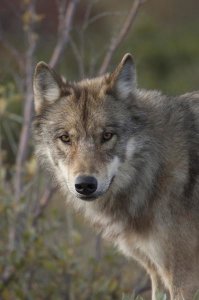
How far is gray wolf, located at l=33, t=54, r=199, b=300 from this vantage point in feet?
18.5

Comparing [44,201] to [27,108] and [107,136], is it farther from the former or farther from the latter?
[107,136]

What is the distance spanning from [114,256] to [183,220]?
103 inches

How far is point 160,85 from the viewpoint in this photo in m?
20.3

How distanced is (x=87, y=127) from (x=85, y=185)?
43cm

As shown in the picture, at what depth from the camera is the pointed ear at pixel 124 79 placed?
19.0ft

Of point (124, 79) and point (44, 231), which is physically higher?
point (124, 79)

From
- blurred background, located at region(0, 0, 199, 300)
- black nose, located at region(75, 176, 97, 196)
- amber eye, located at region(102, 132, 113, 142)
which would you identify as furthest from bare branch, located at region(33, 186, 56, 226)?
black nose, located at region(75, 176, 97, 196)

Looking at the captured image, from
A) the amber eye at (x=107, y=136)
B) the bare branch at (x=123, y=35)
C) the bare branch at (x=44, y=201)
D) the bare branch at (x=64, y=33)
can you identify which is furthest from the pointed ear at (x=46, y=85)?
the bare branch at (x=44, y=201)

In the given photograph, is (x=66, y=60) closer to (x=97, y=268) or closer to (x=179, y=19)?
(x=179, y=19)

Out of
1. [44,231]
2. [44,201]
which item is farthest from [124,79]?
[44,231]

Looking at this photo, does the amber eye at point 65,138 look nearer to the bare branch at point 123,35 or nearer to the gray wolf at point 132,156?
the gray wolf at point 132,156

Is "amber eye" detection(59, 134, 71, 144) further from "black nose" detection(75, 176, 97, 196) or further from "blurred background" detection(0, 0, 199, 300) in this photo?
"blurred background" detection(0, 0, 199, 300)

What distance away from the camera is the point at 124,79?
5840mm

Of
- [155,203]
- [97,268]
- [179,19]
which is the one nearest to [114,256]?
[97,268]
